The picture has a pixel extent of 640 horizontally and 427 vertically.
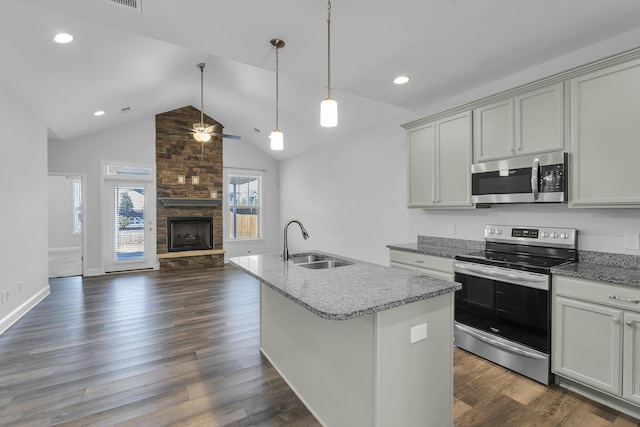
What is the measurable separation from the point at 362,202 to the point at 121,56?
372cm

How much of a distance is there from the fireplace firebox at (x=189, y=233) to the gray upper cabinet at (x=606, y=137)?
22.3ft

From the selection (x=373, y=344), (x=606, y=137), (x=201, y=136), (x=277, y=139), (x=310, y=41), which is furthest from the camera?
(x=201, y=136)

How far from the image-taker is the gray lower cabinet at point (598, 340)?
1.89 metres

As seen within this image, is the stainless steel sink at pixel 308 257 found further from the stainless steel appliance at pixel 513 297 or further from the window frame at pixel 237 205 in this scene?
the window frame at pixel 237 205

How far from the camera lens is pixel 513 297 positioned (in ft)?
8.02

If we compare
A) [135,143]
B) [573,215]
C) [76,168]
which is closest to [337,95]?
[573,215]

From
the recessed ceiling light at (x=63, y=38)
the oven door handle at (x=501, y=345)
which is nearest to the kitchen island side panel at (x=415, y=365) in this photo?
the oven door handle at (x=501, y=345)

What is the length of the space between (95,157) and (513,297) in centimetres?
725

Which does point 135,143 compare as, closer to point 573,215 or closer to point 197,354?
point 197,354

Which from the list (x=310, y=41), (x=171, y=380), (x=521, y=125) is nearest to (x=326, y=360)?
(x=171, y=380)

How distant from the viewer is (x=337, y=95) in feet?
14.4

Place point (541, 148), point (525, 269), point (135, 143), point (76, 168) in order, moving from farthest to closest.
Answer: point (135, 143) → point (76, 168) → point (541, 148) → point (525, 269)

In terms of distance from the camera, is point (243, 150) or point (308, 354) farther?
point (243, 150)

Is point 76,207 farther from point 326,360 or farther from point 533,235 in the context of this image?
point 533,235
